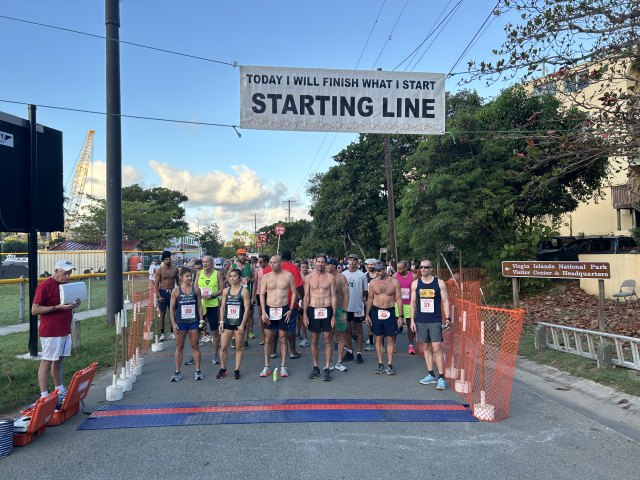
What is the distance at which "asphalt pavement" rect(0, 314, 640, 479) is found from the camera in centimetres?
409

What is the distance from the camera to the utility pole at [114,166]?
11.1m

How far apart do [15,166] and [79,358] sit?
11.7 feet

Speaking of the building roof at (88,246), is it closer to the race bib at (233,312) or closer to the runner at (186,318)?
the runner at (186,318)

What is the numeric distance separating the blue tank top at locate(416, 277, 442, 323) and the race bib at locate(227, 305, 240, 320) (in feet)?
9.38

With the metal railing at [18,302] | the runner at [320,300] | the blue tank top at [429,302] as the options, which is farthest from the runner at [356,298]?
the metal railing at [18,302]

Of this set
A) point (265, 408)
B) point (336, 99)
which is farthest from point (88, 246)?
point (265, 408)

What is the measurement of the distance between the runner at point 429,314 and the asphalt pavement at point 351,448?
0.80 meters

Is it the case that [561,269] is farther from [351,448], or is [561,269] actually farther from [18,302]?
[18,302]

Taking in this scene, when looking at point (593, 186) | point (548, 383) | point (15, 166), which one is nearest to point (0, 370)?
point (15, 166)

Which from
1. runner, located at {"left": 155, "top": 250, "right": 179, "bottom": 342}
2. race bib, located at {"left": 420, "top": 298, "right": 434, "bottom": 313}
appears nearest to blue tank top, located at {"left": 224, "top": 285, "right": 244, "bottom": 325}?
race bib, located at {"left": 420, "top": 298, "right": 434, "bottom": 313}

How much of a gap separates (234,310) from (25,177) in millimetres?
4459

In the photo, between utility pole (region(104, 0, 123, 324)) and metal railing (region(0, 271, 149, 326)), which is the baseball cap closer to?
utility pole (region(104, 0, 123, 324))

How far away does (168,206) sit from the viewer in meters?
73.1

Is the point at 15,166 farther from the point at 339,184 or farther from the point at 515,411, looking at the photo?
the point at 339,184
